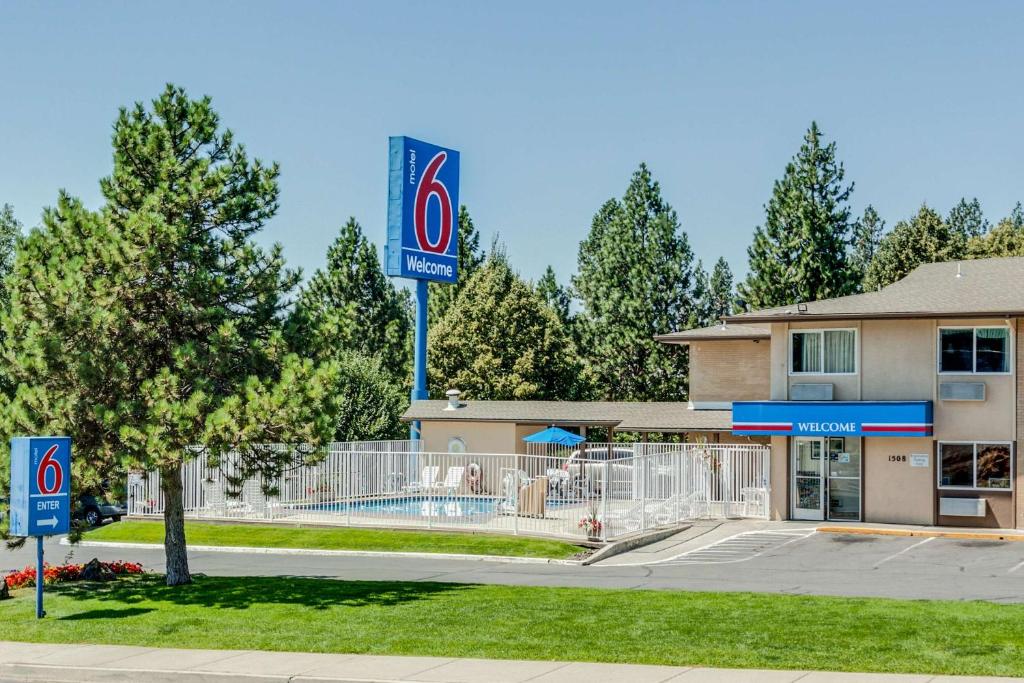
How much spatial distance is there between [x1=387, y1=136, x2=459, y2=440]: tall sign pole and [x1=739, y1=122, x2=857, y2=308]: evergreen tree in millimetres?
20760

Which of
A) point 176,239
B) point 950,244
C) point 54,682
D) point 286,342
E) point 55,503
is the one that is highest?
point 950,244

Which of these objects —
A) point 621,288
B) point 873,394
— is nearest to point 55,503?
point 873,394

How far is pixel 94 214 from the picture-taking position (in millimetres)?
21609

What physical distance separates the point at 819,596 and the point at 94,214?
45.1ft

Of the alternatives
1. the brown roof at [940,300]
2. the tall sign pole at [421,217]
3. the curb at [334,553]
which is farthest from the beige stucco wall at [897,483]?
the tall sign pole at [421,217]

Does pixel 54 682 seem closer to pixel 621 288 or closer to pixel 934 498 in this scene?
pixel 934 498

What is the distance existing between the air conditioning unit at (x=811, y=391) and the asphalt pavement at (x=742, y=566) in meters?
3.98

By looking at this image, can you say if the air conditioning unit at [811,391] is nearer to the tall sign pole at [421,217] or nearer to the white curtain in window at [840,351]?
the white curtain in window at [840,351]

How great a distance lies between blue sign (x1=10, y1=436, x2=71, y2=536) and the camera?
19.4m

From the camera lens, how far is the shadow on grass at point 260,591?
2038cm

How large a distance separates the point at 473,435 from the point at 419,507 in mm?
12612

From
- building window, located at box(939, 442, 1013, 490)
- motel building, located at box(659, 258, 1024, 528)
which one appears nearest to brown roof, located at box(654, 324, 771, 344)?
motel building, located at box(659, 258, 1024, 528)

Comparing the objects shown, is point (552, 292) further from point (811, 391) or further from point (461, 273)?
point (811, 391)

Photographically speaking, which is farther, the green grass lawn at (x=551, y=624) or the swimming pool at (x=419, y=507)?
the swimming pool at (x=419, y=507)
